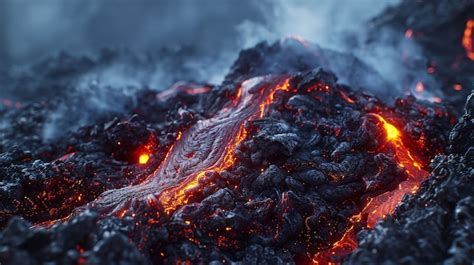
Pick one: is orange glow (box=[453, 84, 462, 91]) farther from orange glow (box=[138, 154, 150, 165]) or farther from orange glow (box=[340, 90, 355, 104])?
orange glow (box=[138, 154, 150, 165])

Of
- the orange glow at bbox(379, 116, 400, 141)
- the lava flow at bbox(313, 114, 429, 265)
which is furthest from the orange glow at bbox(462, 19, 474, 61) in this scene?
the lava flow at bbox(313, 114, 429, 265)

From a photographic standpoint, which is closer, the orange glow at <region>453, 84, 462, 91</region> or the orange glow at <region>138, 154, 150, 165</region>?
the orange glow at <region>138, 154, 150, 165</region>

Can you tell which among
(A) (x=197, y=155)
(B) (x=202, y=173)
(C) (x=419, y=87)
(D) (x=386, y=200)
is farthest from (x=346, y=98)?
(C) (x=419, y=87)

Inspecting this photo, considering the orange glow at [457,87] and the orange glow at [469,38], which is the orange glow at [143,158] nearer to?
the orange glow at [457,87]

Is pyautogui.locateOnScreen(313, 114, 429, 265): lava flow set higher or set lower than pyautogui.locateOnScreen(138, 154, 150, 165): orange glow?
lower

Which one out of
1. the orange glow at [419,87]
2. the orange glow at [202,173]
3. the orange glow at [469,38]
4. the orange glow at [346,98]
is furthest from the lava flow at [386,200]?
the orange glow at [469,38]

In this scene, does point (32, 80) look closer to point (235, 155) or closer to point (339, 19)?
point (339, 19)

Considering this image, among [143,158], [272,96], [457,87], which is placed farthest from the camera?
[457,87]

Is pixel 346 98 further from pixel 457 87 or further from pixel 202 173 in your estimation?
pixel 457 87
